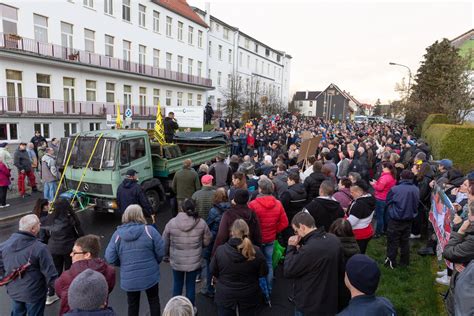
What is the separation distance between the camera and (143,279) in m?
4.08

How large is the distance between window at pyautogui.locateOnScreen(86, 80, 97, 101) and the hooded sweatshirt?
26248mm

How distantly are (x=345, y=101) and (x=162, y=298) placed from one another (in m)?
92.6

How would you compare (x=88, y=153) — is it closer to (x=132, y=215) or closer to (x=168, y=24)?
(x=132, y=215)

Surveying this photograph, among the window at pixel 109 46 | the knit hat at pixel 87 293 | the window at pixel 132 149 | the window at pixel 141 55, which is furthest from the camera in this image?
the window at pixel 141 55

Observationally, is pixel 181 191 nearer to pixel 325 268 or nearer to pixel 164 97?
pixel 325 268

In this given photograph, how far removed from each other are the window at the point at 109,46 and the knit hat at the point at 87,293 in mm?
30226

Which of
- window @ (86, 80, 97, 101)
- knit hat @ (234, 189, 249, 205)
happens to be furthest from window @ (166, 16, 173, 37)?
knit hat @ (234, 189, 249, 205)

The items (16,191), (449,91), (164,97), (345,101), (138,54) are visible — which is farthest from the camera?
(345,101)

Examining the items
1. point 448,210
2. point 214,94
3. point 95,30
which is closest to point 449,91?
point 448,210

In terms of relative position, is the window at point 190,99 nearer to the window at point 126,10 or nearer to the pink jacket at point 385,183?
the window at point 126,10

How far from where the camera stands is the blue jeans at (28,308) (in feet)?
13.1

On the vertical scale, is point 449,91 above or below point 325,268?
above

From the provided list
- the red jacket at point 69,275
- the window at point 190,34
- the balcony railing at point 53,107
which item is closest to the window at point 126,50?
the balcony railing at point 53,107

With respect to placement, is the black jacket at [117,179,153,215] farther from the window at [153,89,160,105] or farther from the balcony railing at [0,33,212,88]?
the window at [153,89,160,105]
